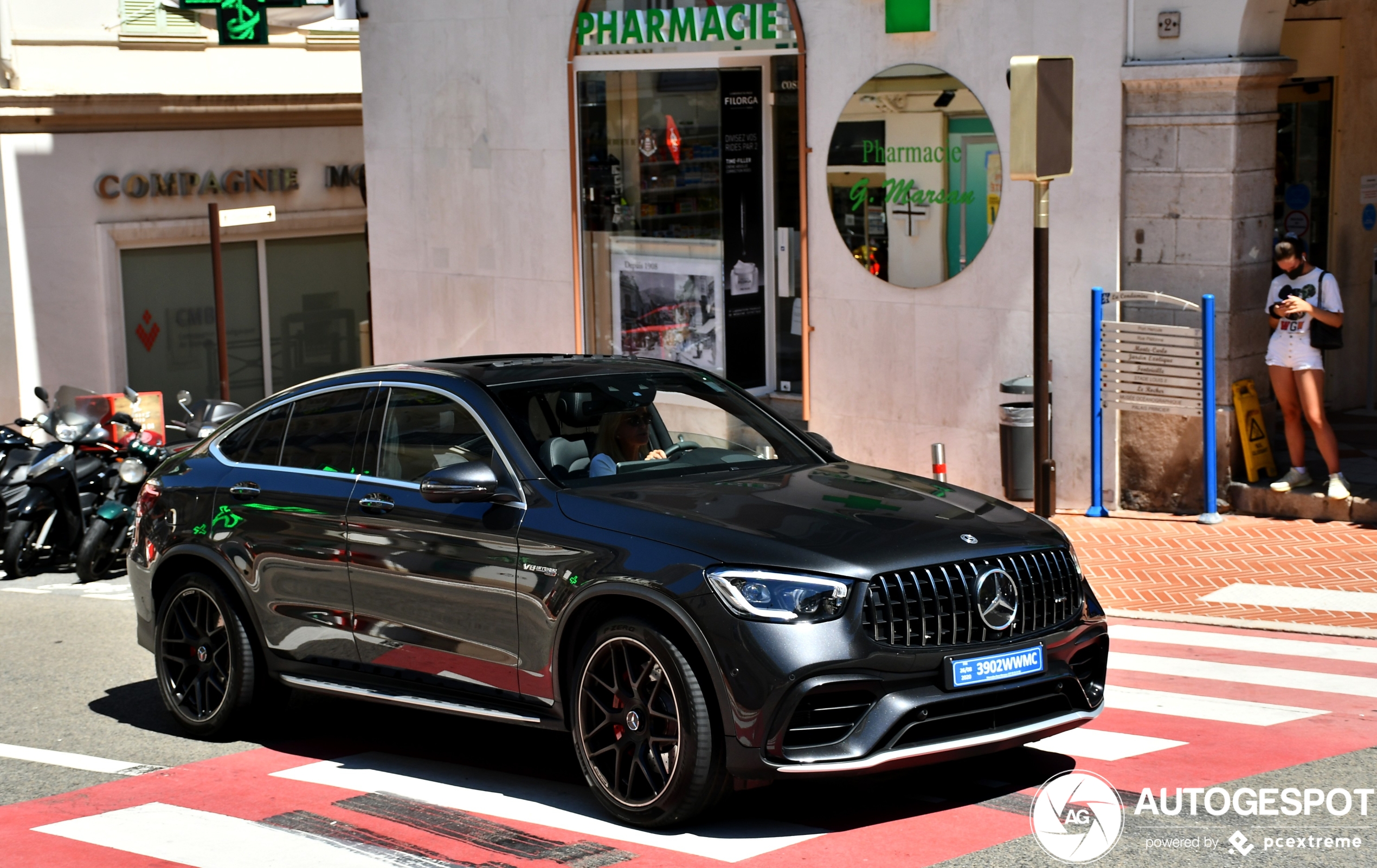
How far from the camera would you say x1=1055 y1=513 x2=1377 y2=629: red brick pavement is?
10.1 meters

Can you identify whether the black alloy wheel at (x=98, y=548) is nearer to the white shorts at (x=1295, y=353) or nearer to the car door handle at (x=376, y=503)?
the car door handle at (x=376, y=503)

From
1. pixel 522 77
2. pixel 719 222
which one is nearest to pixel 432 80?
pixel 522 77

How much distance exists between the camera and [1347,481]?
12297mm

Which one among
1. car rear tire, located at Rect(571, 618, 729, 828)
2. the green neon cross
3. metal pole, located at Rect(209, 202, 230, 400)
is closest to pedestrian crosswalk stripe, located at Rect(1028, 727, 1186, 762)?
car rear tire, located at Rect(571, 618, 729, 828)

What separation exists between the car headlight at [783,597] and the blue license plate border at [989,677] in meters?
0.45

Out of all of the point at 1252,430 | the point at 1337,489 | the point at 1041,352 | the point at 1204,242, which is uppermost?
the point at 1204,242

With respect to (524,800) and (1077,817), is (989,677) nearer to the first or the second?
(1077,817)

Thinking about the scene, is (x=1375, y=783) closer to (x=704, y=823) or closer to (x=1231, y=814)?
(x=1231, y=814)

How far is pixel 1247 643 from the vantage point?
9.25 metres

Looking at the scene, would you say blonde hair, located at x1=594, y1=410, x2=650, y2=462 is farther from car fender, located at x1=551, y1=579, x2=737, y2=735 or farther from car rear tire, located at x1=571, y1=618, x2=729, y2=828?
car rear tire, located at x1=571, y1=618, x2=729, y2=828

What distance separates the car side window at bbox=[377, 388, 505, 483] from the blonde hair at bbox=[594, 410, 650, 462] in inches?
18.3

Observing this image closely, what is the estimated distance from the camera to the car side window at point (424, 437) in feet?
22.7

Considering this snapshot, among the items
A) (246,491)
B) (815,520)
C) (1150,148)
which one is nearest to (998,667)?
(815,520)

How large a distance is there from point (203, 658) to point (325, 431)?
1.30 meters
